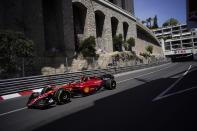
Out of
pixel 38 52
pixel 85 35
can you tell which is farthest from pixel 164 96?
pixel 85 35

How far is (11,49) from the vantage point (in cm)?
1836

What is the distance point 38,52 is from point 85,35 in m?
10.9

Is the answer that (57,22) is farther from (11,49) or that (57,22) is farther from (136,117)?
(136,117)

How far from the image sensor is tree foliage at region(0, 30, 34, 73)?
Result: 16234 mm

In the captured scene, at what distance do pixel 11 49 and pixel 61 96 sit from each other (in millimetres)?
11371

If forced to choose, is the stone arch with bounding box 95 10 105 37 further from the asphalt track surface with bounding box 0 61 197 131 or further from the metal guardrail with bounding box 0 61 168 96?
the asphalt track surface with bounding box 0 61 197 131

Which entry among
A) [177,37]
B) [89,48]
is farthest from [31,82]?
[177,37]

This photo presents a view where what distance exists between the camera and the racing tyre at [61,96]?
28.0ft

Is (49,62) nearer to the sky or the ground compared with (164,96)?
nearer to the sky

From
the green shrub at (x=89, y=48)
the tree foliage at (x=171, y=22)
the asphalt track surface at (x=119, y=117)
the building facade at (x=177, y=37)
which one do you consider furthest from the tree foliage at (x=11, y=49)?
the tree foliage at (x=171, y=22)

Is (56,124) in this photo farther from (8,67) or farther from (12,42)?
(12,42)

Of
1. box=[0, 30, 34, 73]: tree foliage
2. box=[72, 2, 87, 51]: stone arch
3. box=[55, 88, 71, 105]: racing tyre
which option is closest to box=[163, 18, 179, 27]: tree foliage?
box=[72, 2, 87, 51]: stone arch

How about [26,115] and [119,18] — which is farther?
[119,18]

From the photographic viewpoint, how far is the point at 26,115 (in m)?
7.42
